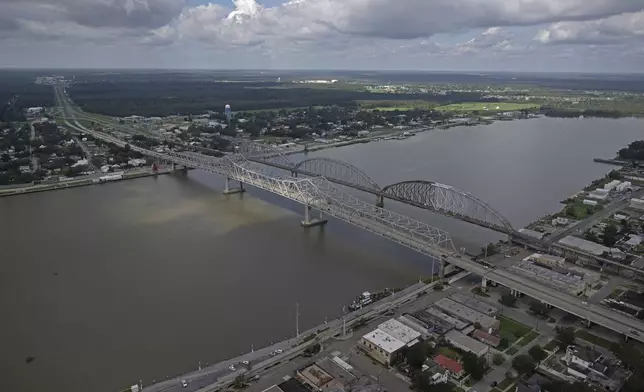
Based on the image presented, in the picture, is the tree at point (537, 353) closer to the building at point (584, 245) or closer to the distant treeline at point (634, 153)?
the building at point (584, 245)

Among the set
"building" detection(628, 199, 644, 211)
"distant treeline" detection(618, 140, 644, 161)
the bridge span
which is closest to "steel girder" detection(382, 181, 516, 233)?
the bridge span

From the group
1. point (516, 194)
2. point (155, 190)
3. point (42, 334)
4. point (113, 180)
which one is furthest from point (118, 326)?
point (516, 194)

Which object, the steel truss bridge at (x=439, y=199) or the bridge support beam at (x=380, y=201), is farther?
the bridge support beam at (x=380, y=201)

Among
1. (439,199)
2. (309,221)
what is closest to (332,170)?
(439,199)

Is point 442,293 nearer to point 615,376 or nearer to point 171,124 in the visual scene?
point 615,376

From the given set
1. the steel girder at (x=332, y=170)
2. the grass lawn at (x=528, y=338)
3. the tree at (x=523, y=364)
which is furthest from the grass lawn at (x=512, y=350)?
the steel girder at (x=332, y=170)
